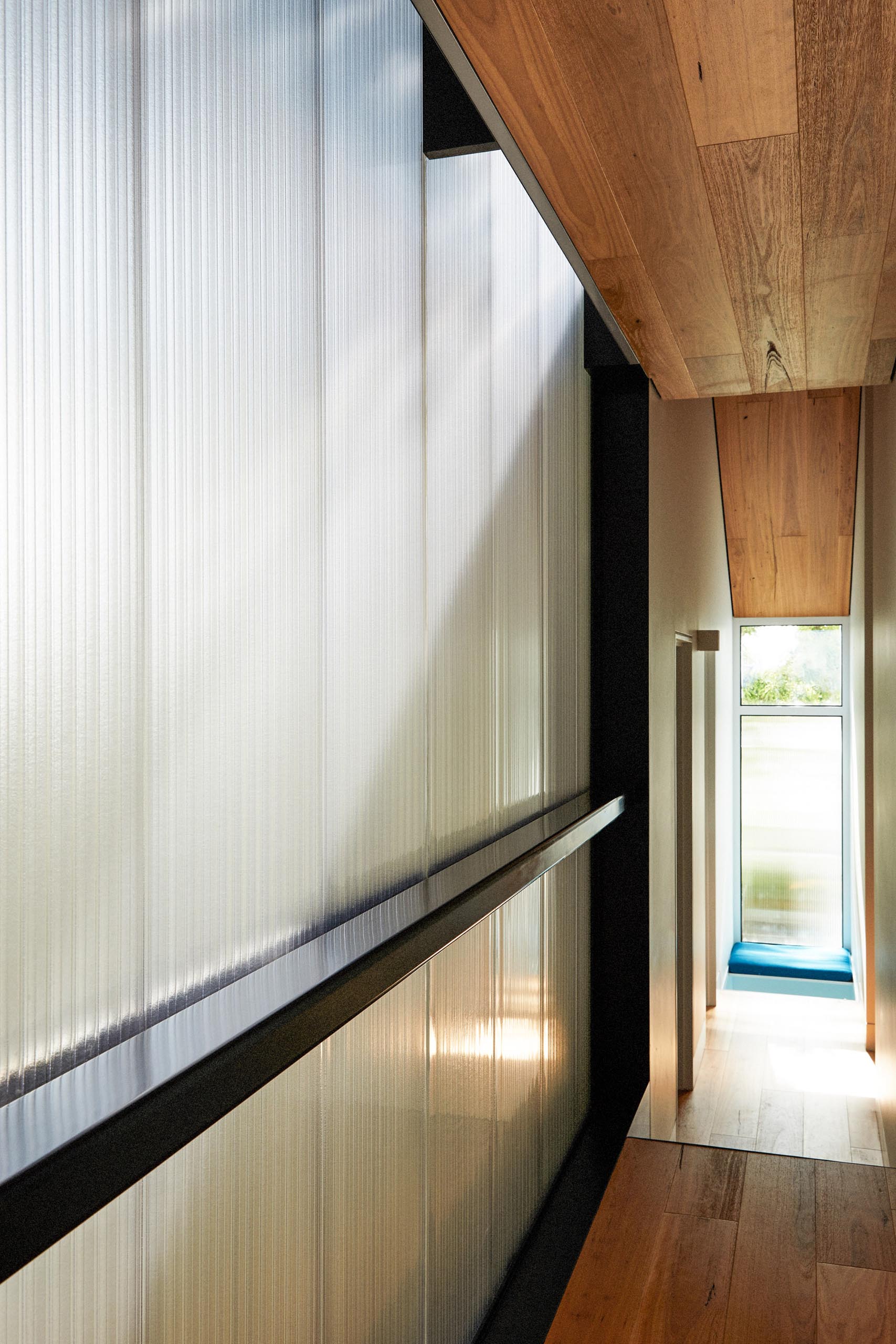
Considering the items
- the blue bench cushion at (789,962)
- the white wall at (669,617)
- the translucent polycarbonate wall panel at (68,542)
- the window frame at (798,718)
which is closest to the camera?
the translucent polycarbonate wall panel at (68,542)

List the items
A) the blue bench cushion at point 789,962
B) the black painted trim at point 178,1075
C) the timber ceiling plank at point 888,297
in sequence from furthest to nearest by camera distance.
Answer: the blue bench cushion at point 789,962 < the timber ceiling plank at point 888,297 < the black painted trim at point 178,1075

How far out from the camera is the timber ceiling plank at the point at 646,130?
1369 millimetres

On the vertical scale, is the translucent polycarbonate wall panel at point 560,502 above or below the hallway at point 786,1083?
above

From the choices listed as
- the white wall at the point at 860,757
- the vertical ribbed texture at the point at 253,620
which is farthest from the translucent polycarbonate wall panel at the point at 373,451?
the white wall at the point at 860,757

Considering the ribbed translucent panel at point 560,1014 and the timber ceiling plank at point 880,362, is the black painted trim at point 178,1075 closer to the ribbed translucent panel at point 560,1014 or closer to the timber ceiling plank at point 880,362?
the ribbed translucent panel at point 560,1014

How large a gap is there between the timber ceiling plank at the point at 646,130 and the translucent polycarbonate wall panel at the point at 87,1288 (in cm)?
143

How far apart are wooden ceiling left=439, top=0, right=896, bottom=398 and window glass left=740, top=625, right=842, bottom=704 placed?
4243 mm

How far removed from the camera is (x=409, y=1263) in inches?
63.4

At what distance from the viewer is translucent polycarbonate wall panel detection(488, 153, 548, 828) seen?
211cm

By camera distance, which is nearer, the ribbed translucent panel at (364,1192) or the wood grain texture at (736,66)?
the ribbed translucent panel at (364,1192)

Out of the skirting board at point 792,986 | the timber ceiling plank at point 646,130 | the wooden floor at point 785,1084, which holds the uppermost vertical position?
the timber ceiling plank at point 646,130

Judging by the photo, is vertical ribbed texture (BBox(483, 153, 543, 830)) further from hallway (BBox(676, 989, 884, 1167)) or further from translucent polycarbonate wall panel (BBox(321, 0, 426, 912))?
hallway (BBox(676, 989, 884, 1167))

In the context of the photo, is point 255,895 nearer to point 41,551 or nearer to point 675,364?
point 41,551

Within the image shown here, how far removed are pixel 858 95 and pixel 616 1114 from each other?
256cm
